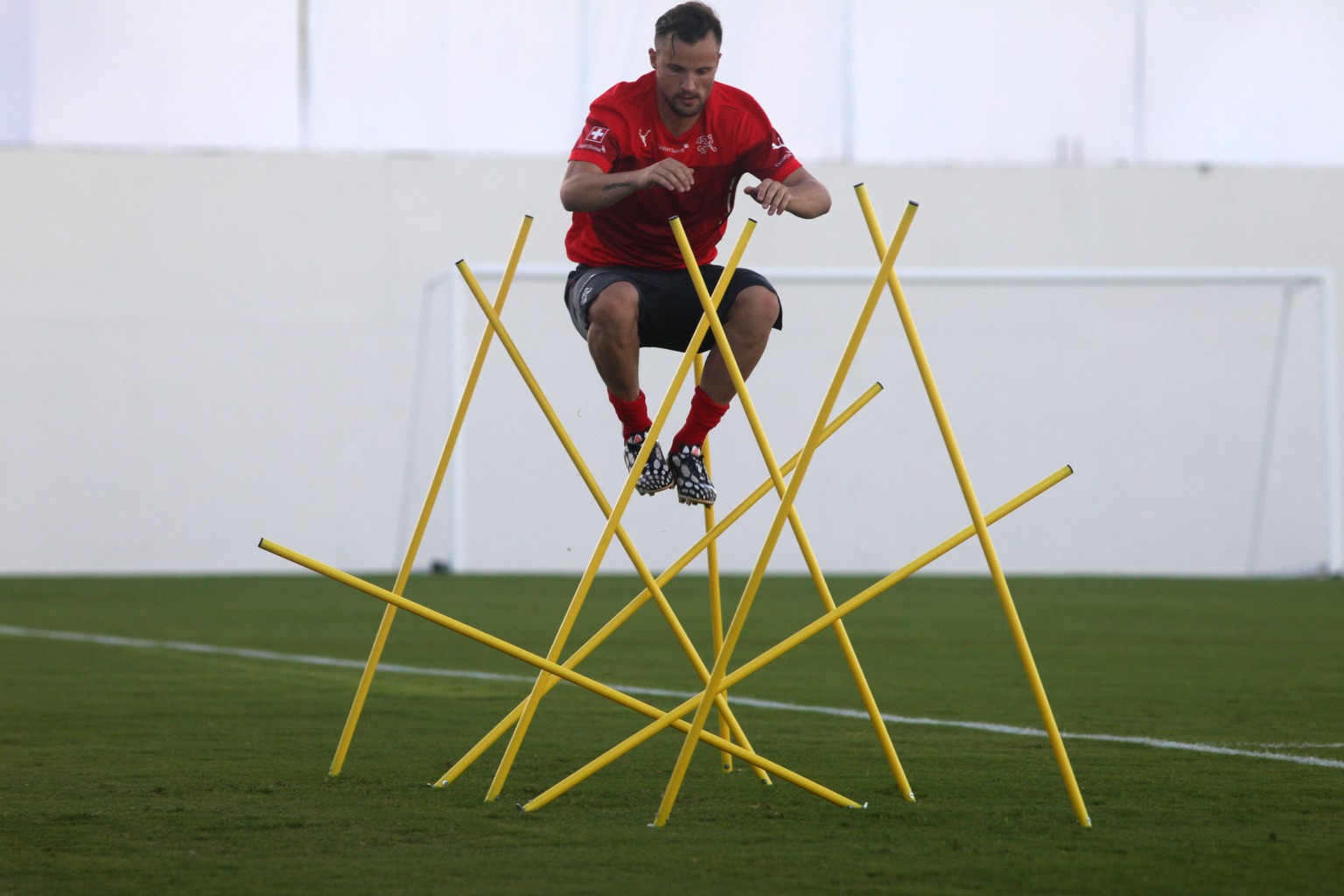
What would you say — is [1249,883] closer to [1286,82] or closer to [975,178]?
[975,178]

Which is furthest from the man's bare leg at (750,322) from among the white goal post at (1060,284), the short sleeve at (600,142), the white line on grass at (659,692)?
the white goal post at (1060,284)

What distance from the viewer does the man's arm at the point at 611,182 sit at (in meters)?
2.71

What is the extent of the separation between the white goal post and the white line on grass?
13.4ft

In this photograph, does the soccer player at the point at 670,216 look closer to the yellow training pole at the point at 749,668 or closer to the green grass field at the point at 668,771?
the yellow training pole at the point at 749,668

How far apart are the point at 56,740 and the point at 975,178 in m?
10.1

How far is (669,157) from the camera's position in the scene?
3.16 metres

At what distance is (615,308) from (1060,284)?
9.45 meters

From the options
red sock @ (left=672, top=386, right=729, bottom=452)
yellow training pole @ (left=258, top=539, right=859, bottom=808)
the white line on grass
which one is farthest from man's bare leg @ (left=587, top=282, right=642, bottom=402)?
the white line on grass

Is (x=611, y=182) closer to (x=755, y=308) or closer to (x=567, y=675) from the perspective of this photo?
(x=755, y=308)

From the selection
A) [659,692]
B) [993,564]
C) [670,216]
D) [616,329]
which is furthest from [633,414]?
[659,692]

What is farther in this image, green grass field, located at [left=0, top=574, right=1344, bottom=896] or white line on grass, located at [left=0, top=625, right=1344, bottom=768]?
white line on grass, located at [left=0, top=625, right=1344, bottom=768]

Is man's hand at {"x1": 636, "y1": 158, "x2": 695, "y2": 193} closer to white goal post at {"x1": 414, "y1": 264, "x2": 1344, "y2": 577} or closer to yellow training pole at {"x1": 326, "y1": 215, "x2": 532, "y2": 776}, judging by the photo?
yellow training pole at {"x1": 326, "y1": 215, "x2": 532, "y2": 776}

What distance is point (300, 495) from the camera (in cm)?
1206

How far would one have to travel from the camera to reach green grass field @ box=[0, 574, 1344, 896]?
2.22 m
